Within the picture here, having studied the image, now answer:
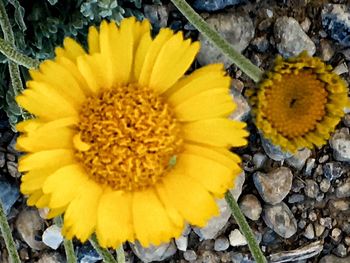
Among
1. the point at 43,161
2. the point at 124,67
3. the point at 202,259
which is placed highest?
the point at 124,67

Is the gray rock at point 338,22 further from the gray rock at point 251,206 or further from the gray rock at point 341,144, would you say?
the gray rock at point 251,206

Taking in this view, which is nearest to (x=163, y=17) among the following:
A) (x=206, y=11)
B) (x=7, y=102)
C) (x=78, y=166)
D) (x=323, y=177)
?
(x=206, y=11)

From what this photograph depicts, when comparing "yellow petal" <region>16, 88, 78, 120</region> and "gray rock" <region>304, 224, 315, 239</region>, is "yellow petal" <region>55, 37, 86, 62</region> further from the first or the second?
"gray rock" <region>304, 224, 315, 239</region>

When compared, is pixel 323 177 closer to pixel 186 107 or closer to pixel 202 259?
pixel 202 259

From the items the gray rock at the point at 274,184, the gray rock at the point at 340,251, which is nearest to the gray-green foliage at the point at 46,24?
the gray rock at the point at 274,184

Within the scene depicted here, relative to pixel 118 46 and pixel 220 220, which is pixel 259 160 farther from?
pixel 118 46

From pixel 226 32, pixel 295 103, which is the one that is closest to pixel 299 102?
pixel 295 103
